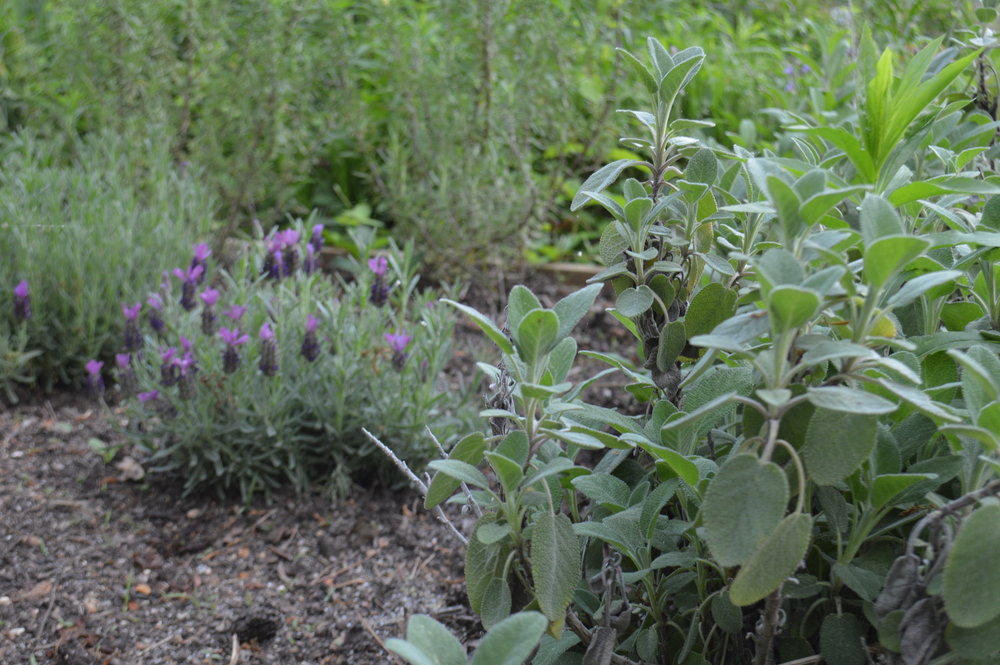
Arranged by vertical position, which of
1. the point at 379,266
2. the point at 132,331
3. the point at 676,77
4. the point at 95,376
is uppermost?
the point at 676,77

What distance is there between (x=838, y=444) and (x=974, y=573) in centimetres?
16

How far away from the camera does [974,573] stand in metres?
0.85

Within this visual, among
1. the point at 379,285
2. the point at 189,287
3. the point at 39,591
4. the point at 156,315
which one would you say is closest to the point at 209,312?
the point at 189,287

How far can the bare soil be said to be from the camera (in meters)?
1.92

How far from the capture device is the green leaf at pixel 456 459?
109cm

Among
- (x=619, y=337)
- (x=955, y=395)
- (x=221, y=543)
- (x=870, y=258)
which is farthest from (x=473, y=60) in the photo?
(x=870, y=258)

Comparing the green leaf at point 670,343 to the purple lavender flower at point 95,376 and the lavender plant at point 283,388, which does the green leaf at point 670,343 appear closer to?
the lavender plant at point 283,388

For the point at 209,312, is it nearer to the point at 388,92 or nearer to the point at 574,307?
the point at 574,307

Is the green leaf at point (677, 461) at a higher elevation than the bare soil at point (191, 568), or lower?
higher

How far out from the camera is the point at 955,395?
1.25 metres

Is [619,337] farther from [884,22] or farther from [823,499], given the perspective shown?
[823,499]

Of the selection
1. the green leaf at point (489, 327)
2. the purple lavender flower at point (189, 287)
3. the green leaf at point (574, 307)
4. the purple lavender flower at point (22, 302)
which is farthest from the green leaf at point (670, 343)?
the purple lavender flower at point (22, 302)

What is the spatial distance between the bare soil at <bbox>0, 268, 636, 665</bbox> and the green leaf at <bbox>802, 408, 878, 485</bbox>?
A: 1102 millimetres

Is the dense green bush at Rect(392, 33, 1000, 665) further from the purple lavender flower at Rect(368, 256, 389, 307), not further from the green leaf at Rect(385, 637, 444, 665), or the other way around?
the purple lavender flower at Rect(368, 256, 389, 307)
